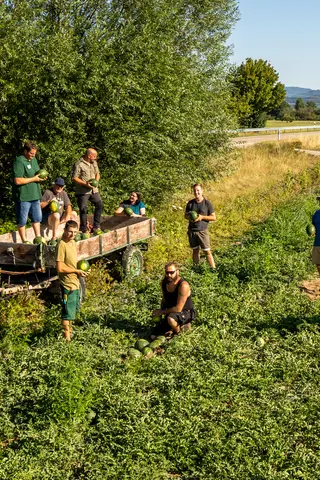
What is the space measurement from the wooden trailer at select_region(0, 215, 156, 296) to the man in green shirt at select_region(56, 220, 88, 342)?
2.60 ft

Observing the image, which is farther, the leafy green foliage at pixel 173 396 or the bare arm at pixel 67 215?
the bare arm at pixel 67 215

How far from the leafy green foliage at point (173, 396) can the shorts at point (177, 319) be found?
0.19 meters

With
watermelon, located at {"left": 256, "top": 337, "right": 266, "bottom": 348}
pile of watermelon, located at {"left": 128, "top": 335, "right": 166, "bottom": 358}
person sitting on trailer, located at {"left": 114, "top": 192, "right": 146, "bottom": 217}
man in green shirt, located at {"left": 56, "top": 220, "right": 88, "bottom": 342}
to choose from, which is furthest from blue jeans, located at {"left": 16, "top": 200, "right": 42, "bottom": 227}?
watermelon, located at {"left": 256, "top": 337, "right": 266, "bottom": 348}

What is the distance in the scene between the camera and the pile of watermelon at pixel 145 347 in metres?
7.54

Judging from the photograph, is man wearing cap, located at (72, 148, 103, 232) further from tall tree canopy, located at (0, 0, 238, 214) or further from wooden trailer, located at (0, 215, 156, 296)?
tall tree canopy, located at (0, 0, 238, 214)

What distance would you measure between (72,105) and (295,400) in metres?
9.45

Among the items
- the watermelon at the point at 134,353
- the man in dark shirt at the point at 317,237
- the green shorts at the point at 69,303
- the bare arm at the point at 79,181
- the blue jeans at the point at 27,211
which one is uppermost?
the bare arm at the point at 79,181

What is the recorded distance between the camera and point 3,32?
1384 centimetres

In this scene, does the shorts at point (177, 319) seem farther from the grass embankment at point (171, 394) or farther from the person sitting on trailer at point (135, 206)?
the person sitting on trailer at point (135, 206)

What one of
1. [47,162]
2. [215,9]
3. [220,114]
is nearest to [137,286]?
[47,162]

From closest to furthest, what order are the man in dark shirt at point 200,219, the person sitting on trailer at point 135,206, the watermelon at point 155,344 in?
the watermelon at point 155,344 → the man in dark shirt at point 200,219 → the person sitting on trailer at point 135,206

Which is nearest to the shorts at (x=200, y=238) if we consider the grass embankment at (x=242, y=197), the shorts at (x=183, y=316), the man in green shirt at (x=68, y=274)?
the grass embankment at (x=242, y=197)

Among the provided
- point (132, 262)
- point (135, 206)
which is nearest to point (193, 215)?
point (132, 262)

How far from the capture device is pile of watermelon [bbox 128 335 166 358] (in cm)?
754
